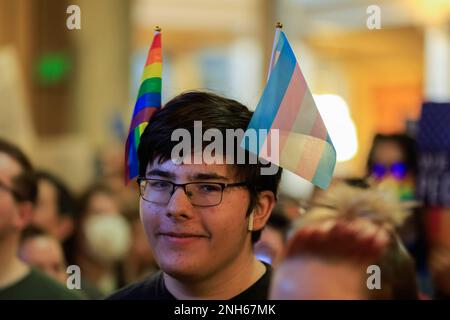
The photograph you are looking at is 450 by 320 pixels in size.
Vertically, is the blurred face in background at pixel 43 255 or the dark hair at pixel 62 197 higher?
the dark hair at pixel 62 197

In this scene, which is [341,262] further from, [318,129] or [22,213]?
[22,213]

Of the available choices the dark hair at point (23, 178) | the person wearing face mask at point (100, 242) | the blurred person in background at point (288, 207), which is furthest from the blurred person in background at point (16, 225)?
the blurred person in background at point (288, 207)

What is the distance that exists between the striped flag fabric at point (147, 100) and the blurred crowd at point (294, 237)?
363 millimetres

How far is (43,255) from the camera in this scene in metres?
2.67

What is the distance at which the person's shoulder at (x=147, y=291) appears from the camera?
1732mm

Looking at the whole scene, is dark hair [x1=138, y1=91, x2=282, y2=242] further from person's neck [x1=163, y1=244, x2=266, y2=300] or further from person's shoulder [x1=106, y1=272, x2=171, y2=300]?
person's shoulder [x1=106, y1=272, x2=171, y2=300]

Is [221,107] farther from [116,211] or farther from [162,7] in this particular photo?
[162,7]

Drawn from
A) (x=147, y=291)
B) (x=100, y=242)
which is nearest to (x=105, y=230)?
(x=100, y=242)

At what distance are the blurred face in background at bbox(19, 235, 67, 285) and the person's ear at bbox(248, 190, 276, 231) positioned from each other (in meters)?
1.09

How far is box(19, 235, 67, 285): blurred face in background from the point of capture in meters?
2.64

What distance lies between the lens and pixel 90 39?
603cm

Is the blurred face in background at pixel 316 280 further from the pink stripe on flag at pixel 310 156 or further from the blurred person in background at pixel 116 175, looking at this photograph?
the blurred person in background at pixel 116 175

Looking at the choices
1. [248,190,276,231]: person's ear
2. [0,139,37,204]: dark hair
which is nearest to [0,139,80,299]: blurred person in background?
[0,139,37,204]: dark hair

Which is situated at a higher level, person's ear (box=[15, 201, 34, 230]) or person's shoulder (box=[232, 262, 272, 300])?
person's ear (box=[15, 201, 34, 230])
